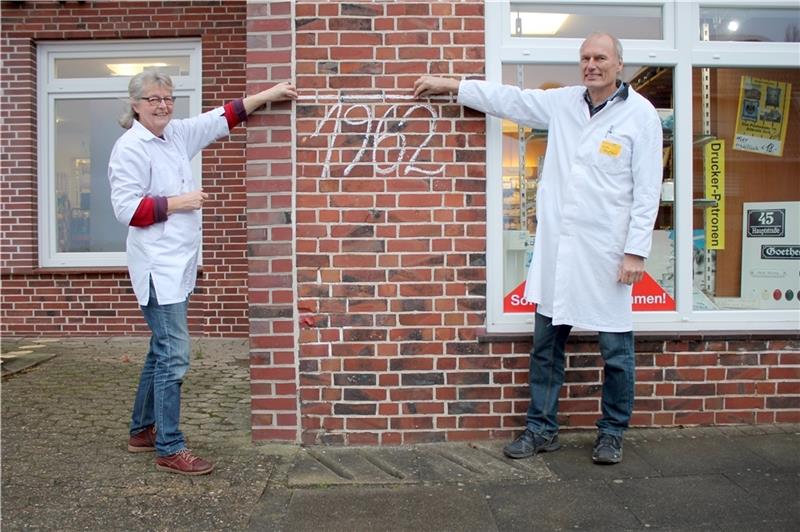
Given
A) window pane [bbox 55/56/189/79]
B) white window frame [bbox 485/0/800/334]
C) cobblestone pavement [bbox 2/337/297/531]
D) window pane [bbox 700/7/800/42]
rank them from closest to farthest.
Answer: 1. cobblestone pavement [bbox 2/337/297/531]
2. white window frame [bbox 485/0/800/334]
3. window pane [bbox 700/7/800/42]
4. window pane [bbox 55/56/189/79]

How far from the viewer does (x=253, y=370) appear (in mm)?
3889

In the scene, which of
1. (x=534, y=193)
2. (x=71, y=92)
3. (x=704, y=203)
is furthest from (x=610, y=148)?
(x=71, y=92)

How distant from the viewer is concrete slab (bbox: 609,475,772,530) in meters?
2.98

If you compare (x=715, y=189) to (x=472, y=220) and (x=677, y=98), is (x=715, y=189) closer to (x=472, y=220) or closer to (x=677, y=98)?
(x=677, y=98)

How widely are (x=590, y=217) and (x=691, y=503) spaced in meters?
1.39

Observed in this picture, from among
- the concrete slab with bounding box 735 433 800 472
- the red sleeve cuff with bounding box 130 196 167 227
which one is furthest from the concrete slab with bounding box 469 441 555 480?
the red sleeve cuff with bounding box 130 196 167 227

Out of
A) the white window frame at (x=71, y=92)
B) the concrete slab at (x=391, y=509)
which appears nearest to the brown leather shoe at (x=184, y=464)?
the concrete slab at (x=391, y=509)

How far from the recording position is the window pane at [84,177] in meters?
7.59

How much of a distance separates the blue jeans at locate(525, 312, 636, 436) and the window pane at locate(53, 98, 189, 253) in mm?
5276

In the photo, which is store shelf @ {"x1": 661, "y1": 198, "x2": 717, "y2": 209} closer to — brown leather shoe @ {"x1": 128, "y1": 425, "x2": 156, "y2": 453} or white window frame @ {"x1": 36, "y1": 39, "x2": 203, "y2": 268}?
brown leather shoe @ {"x1": 128, "y1": 425, "x2": 156, "y2": 453}

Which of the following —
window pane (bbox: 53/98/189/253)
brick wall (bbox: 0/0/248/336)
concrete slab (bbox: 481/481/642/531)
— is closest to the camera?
concrete slab (bbox: 481/481/642/531)

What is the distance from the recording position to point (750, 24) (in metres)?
4.31

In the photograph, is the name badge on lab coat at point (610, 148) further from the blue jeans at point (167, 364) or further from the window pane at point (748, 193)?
the blue jeans at point (167, 364)

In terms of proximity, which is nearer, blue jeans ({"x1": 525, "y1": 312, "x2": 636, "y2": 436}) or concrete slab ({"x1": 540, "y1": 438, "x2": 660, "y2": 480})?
concrete slab ({"x1": 540, "y1": 438, "x2": 660, "y2": 480})
